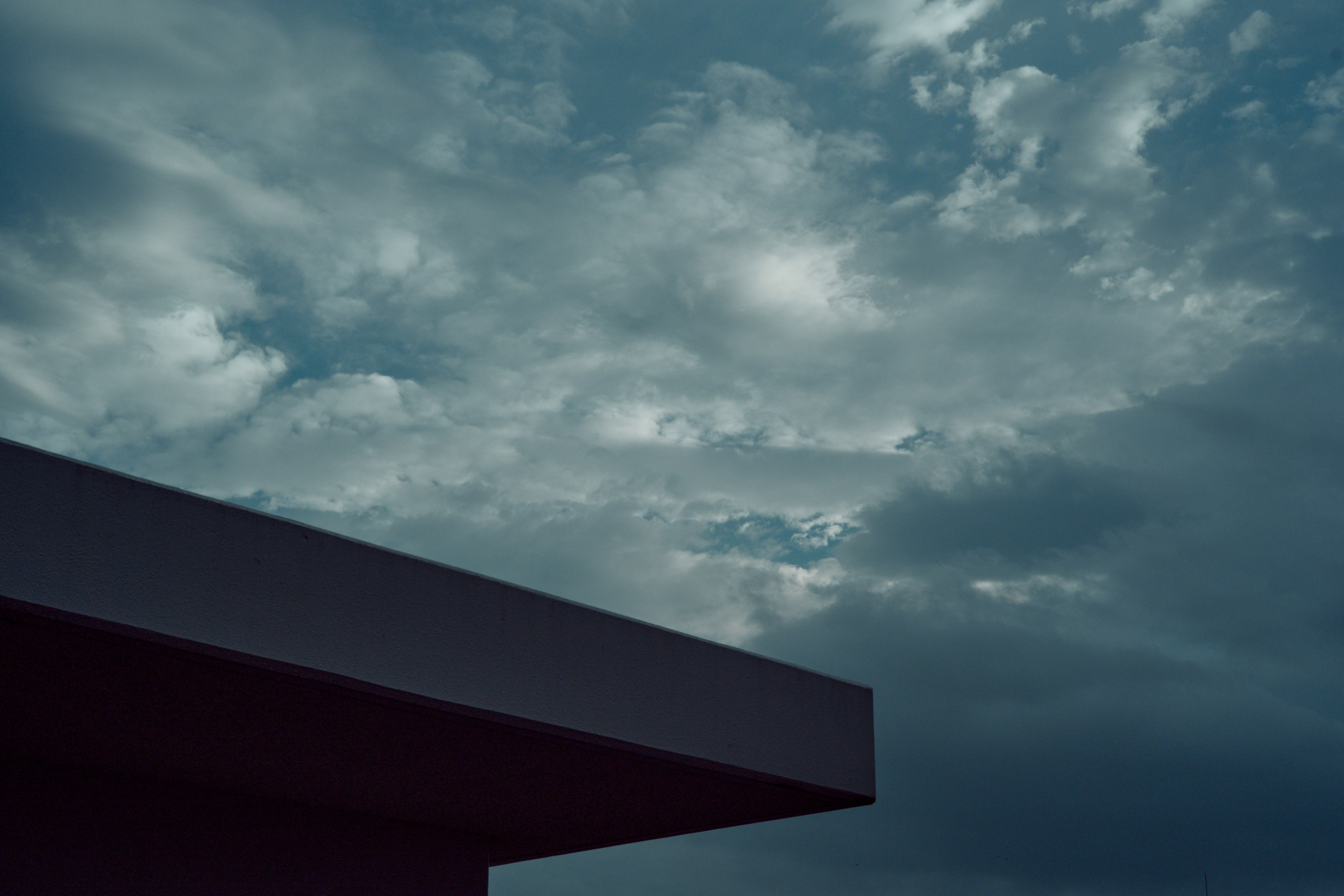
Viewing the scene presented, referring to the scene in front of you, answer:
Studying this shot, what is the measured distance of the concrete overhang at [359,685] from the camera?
18.4 ft

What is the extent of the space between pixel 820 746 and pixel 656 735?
1755mm

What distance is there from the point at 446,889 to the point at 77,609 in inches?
207

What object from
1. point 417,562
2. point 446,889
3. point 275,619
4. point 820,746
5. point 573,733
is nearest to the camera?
point 275,619

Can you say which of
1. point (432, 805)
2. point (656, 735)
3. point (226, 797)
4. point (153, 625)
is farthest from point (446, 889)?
point (153, 625)

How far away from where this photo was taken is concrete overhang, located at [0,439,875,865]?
5.59 m

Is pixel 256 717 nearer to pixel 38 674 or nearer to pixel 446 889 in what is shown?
pixel 38 674

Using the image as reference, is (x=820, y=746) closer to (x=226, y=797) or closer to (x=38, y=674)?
(x=226, y=797)

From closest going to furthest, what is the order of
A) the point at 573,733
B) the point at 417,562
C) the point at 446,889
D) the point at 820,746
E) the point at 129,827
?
the point at 417,562 → the point at 573,733 → the point at 129,827 → the point at 820,746 → the point at 446,889

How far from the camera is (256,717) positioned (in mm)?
6906

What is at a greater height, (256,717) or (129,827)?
(256,717)

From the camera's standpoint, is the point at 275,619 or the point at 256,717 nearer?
the point at 275,619

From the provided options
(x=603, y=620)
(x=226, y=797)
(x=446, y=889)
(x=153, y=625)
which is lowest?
(x=446, y=889)

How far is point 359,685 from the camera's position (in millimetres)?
6277

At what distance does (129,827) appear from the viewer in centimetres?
805
